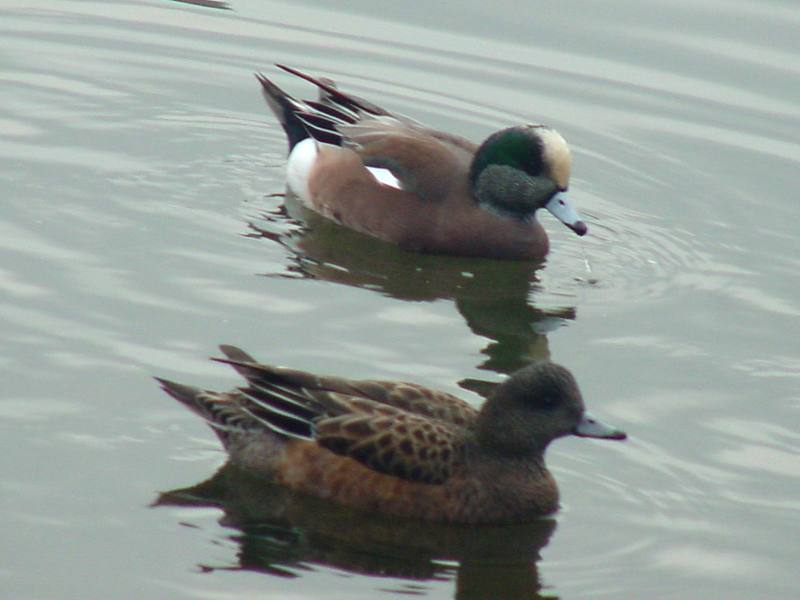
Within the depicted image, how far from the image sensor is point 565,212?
11805 mm

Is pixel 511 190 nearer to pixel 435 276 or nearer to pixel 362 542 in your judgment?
pixel 435 276

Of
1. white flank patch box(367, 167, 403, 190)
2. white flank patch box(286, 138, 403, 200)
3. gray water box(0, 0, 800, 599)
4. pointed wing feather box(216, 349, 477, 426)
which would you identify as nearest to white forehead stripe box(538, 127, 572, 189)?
gray water box(0, 0, 800, 599)

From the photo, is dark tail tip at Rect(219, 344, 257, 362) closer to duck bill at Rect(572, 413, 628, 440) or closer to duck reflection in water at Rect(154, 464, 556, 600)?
duck reflection in water at Rect(154, 464, 556, 600)

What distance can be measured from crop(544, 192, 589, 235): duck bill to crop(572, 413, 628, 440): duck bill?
3435 millimetres

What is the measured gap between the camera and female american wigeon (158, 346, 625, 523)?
324 inches

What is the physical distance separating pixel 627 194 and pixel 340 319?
11.0 ft

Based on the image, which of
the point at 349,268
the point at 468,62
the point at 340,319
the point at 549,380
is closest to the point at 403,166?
the point at 349,268

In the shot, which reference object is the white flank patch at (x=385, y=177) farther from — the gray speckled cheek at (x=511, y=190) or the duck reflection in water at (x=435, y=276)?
the gray speckled cheek at (x=511, y=190)

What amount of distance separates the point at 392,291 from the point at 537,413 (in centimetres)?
284

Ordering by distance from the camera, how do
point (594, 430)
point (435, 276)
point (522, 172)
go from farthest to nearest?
point (522, 172), point (435, 276), point (594, 430)

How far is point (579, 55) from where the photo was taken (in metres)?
15.0

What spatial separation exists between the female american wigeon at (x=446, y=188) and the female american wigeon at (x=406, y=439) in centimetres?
343

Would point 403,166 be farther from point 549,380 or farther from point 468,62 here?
point 549,380

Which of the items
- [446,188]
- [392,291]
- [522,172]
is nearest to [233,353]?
[392,291]
